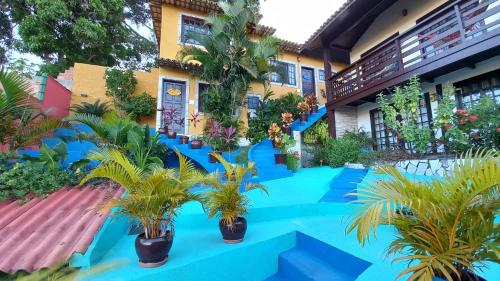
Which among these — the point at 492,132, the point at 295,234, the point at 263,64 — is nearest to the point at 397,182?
the point at 295,234

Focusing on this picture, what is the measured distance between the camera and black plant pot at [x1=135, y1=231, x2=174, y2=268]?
2691 millimetres

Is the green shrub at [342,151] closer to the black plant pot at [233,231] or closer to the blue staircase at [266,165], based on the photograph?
the blue staircase at [266,165]

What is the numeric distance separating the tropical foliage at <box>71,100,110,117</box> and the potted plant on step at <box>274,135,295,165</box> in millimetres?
6625

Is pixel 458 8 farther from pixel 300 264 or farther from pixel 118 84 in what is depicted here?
pixel 118 84

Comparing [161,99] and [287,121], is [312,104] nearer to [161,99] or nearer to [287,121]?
[287,121]

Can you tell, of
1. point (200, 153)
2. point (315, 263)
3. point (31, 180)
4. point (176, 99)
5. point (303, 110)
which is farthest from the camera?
point (303, 110)

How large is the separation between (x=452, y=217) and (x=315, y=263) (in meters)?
1.79

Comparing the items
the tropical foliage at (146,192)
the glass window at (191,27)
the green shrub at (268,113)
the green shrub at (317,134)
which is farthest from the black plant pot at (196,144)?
the glass window at (191,27)

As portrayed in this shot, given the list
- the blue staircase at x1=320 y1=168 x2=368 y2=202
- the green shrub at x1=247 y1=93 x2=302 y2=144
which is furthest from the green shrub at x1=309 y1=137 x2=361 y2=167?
the green shrub at x1=247 y1=93 x2=302 y2=144

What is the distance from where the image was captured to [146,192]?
270 centimetres

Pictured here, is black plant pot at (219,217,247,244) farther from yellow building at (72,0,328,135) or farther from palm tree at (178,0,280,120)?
yellow building at (72,0,328,135)

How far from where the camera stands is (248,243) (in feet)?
10.7

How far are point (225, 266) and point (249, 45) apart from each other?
7.50 m

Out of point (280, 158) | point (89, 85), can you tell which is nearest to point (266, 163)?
point (280, 158)
